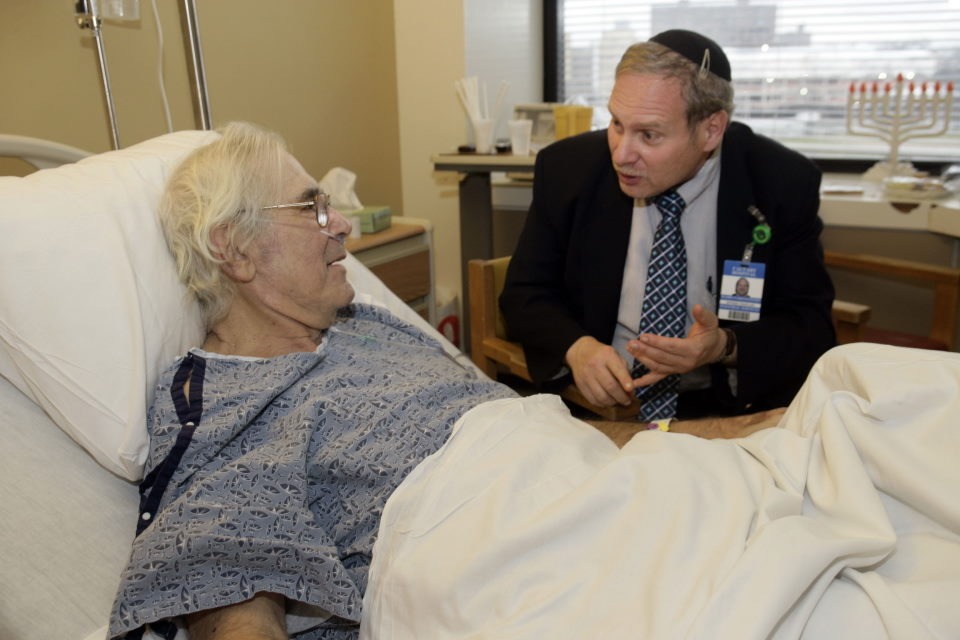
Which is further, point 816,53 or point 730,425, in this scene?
point 816,53

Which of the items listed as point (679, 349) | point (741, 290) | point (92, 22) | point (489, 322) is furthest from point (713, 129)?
point (92, 22)

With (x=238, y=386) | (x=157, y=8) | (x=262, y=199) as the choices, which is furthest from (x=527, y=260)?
(x=157, y=8)

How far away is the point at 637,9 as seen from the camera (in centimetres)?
368

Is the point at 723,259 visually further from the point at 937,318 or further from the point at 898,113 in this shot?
the point at 898,113

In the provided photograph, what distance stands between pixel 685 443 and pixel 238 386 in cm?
74

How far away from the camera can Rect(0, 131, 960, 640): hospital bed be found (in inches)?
38.5

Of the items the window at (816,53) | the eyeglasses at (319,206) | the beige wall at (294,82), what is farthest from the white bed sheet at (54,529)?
the window at (816,53)

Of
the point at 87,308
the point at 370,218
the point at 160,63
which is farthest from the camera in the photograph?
the point at 370,218

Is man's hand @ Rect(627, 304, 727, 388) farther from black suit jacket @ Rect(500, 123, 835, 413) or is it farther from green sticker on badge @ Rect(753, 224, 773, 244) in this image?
green sticker on badge @ Rect(753, 224, 773, 244)

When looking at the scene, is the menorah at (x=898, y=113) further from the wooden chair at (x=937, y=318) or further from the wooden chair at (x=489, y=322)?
the wooden chair at (x=489, y=322)

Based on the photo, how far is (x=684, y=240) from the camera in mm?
1940

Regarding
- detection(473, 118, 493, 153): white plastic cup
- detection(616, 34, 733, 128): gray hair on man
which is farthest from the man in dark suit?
detection(473, 118, 493, 153): white plastic cup

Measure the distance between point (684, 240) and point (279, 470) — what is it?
1153mm

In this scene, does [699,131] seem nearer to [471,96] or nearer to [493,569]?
[493,569]
